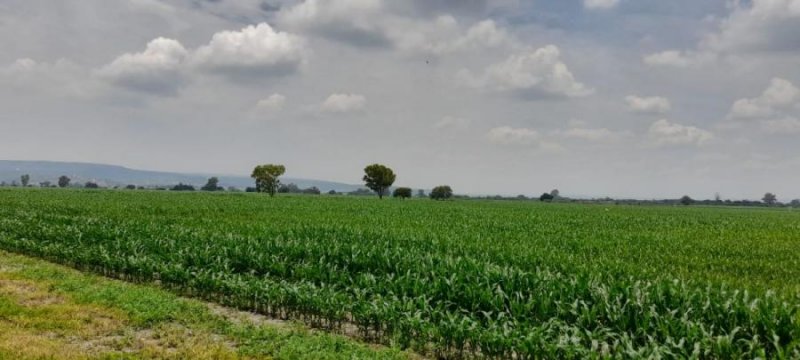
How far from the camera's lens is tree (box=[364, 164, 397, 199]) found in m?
126

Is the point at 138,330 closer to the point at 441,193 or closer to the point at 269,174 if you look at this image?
the point at 269,174

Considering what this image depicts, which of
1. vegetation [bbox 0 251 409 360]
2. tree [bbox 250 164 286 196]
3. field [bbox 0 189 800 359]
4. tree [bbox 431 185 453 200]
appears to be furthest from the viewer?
tree [bbox 431 185 453 200]

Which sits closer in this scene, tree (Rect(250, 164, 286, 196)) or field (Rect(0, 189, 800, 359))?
field (Rect(0, 189, 800, 359))

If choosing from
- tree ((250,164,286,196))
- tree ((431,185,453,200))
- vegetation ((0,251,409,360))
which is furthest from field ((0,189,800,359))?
tree ((431,185,453,200))

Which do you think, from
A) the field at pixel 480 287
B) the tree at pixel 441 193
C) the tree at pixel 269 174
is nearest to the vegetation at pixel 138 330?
the field at pixel 480 287

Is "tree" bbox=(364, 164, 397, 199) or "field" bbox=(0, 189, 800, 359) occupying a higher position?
"tree" bbox=(364, 164, 397, 199)

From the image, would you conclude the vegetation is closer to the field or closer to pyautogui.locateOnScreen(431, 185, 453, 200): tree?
the field

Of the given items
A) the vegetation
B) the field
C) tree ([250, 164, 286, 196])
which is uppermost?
tree ([250, 164, 286, 196])

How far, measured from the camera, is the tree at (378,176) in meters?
126

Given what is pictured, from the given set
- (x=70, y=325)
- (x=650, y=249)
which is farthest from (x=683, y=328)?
(x=650, y=249)

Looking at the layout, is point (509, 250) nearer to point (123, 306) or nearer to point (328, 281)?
point (328, 281)

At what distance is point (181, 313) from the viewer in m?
11.3

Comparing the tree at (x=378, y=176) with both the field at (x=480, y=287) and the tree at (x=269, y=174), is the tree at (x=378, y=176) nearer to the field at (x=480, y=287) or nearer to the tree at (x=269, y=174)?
the tree at (x=269, y=174)

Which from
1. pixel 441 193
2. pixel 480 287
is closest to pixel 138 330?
pixel 480 287
